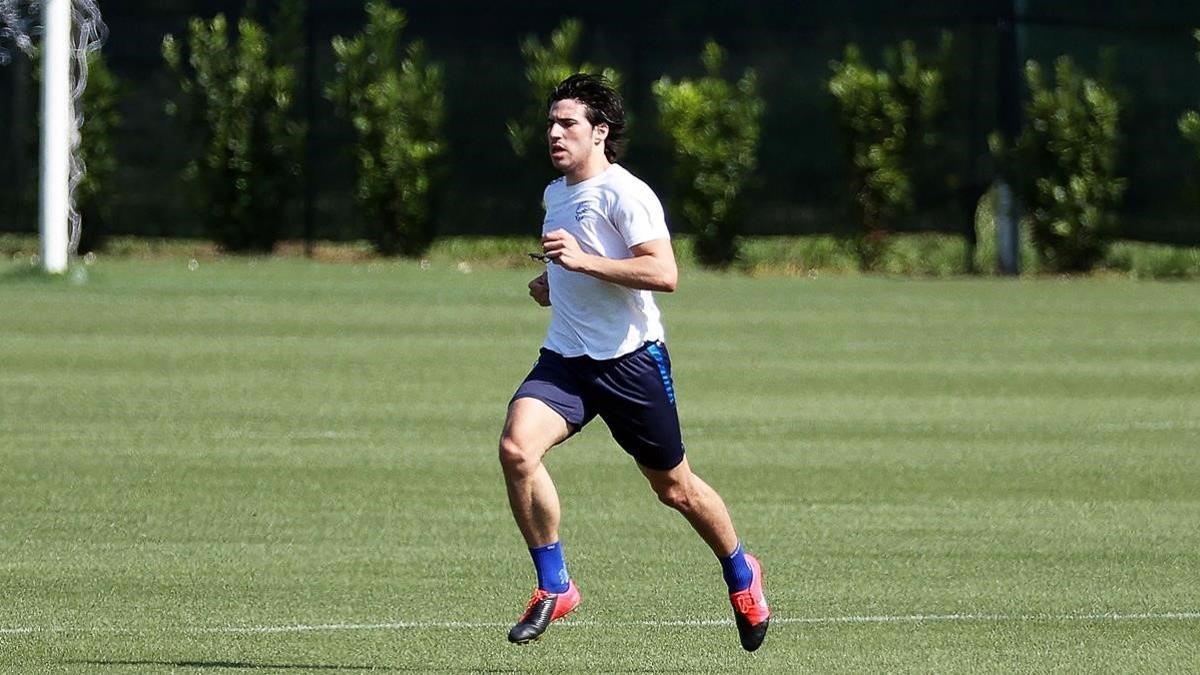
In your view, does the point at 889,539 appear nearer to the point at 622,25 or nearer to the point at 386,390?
the point at 386,390

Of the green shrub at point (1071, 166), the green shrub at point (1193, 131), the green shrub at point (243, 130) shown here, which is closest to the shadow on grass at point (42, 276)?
the green shrub at point (243, 130)

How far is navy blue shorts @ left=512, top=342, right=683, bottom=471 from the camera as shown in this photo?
7.91m

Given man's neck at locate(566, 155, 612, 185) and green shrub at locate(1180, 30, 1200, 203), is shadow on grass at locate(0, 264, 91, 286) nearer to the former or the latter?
green shrub at locate(1180, 30, 1200, 203)

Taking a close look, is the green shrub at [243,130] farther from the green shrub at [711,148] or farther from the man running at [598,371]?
the man running at [598,371]

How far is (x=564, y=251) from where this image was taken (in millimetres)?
7570

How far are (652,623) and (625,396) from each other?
976mm

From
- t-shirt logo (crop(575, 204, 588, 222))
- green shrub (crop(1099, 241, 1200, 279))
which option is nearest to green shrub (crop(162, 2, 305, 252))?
green shrub (crop(1099, 241, 1200, 279))

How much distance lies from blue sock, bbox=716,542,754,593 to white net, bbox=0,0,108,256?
48.4 feet

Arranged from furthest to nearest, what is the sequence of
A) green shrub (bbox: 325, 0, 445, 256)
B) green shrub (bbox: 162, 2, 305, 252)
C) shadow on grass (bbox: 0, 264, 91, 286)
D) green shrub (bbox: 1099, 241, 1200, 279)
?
green shrub (bbox: 162, 2, 305, 252), green shrub (bbox: 325, 0, 445, 256), green shrub (bbox: 1099, 241, 1200, 279), shadow on grass (bbox: 0, 264, 91, 286)

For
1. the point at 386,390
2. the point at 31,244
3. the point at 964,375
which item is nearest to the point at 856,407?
the point at 964,375

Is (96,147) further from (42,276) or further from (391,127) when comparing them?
(42,276)

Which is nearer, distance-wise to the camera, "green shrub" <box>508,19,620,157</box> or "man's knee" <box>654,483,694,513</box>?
"man's knee" <box>654,483,694,513</box>

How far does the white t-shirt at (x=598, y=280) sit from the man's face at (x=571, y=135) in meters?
0.08

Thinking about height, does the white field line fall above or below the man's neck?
below
